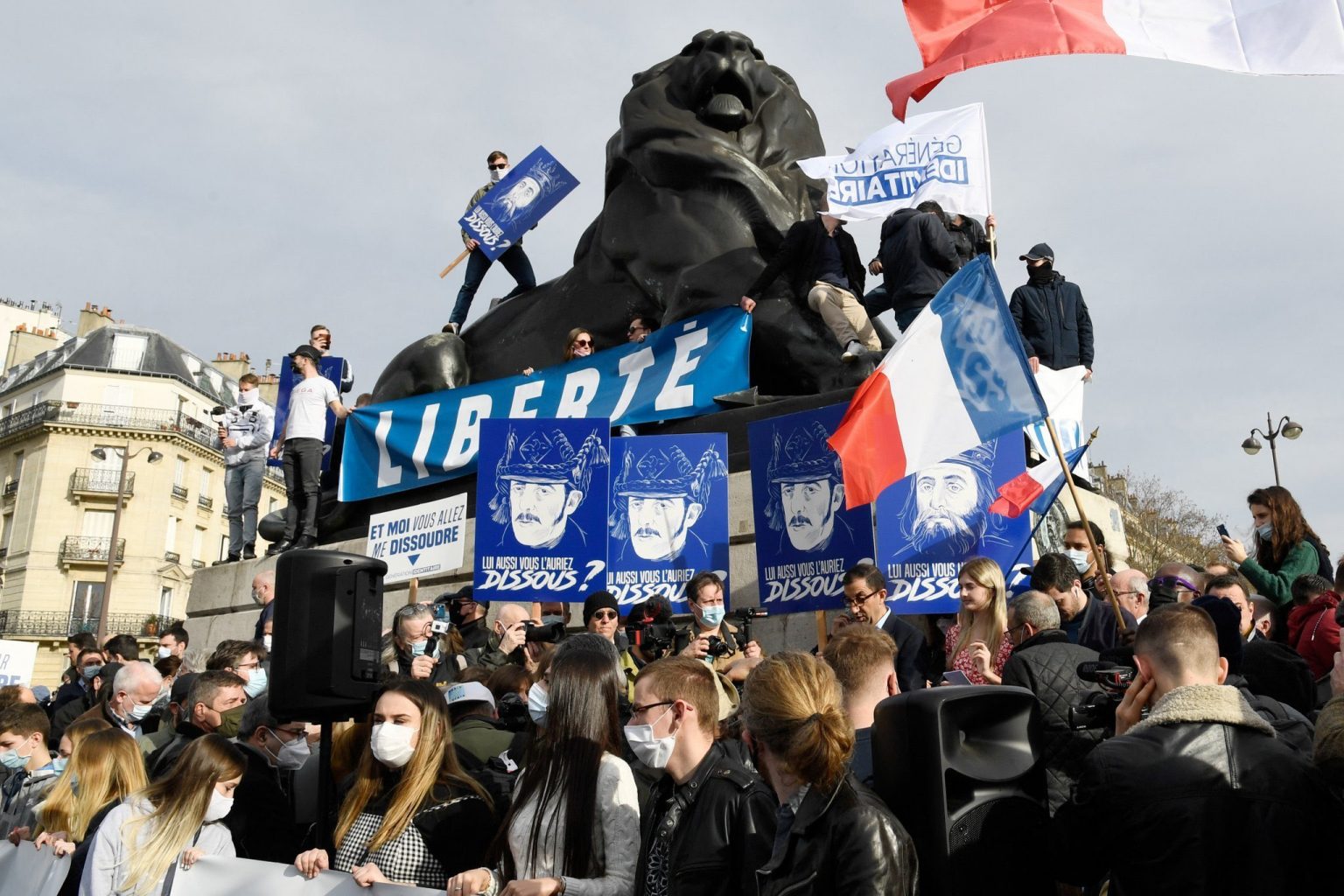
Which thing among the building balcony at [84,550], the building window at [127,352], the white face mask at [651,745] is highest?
the building window at [127,352]

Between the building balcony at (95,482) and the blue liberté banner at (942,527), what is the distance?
55.4 meters

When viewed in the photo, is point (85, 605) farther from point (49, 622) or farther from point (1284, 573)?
point (1284, 573)

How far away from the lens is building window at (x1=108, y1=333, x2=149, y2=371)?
228 ft

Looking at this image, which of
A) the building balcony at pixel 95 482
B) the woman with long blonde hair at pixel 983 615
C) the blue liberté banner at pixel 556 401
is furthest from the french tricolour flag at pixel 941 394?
the building balcony at pixel 95 482

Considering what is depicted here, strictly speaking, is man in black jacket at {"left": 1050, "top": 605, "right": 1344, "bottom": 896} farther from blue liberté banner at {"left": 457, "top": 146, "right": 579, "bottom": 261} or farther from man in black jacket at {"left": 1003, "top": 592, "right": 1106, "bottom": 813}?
blue liberté banner at {"left": 457, "top": 146, "right": 579, "bottom": 261}

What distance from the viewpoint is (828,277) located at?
1123 centimetres

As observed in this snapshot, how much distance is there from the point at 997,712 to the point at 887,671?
0.95 metres

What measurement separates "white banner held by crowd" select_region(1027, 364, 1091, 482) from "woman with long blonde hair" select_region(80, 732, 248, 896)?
6.48 metres

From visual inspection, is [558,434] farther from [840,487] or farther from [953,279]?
[953,279]

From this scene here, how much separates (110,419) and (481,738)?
6500 cm

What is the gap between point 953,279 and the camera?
8.38 m

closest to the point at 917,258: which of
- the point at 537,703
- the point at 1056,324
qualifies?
the point at 1056,324

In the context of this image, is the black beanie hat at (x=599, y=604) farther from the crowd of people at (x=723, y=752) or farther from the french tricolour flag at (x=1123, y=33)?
the french tricolour flag at (x=1123, y=33)

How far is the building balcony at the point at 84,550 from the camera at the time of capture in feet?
195
